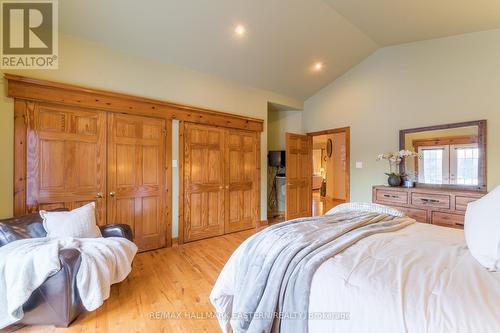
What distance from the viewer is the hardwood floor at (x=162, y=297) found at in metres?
1.70

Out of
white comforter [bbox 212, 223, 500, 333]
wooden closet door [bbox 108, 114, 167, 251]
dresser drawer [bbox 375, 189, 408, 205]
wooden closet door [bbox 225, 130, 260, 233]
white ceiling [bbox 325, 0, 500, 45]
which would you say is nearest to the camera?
white comforter [bbox 212, 223, 500, 333]

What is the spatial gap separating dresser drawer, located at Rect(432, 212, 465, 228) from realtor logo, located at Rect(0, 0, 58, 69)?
16.6ft

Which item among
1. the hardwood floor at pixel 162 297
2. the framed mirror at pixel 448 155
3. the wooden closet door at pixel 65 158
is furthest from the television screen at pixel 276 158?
the wooden closet door at pixel 65 158

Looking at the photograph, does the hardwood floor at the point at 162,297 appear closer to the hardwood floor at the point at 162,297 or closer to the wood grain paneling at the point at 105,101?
the hardwood floor at the point at 162,297

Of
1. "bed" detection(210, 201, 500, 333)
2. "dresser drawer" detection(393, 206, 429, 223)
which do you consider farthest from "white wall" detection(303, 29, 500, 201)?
"bed" detection(210, 201, 500, 333)

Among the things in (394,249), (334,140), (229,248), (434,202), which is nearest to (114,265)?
(229,248)

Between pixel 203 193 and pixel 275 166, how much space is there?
1.96m

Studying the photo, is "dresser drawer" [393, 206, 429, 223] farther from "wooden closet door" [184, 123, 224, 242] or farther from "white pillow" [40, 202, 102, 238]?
"white pillow" [40, 202, 102, 238]

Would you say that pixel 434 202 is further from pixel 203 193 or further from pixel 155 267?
pixel 155 267

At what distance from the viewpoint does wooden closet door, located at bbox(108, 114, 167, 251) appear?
9.52 feet

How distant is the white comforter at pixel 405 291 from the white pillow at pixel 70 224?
219 cm

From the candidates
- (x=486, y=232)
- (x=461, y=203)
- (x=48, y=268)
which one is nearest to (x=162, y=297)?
(x=48, y=268)

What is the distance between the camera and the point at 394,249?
1232 mm

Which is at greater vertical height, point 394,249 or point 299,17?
point 299,17
